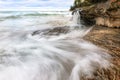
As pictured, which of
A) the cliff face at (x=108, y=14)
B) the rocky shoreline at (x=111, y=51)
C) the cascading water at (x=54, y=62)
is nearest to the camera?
the rocky shoreline at (x=111, y=51)

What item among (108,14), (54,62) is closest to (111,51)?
(54,62)

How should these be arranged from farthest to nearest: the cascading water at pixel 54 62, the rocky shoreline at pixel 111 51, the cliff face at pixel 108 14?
the cliff face at pixel 108 14 → the cascading water at pixel 54 62 → the rocky shoreline at pixel 111 51

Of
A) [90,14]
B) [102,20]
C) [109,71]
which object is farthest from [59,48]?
[90,14]

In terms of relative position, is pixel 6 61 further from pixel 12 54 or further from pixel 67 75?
pixel 67 75

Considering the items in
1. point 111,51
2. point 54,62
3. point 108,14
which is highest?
point 108,14

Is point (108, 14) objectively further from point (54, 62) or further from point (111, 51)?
point (54, 62)

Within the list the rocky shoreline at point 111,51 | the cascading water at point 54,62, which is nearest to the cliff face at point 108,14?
the rocky shoreline at point 111,51

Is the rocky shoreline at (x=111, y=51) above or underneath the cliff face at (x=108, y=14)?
underneath

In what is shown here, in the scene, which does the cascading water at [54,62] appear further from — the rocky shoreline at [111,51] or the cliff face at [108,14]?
the cliff face at [108,14]

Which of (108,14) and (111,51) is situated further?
(108,14)

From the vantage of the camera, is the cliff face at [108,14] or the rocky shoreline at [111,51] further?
the cliff face at [108,14]

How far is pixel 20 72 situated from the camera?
4777 millimetres

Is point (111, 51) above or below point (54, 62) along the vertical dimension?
above

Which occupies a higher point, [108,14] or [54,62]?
[108,14]
